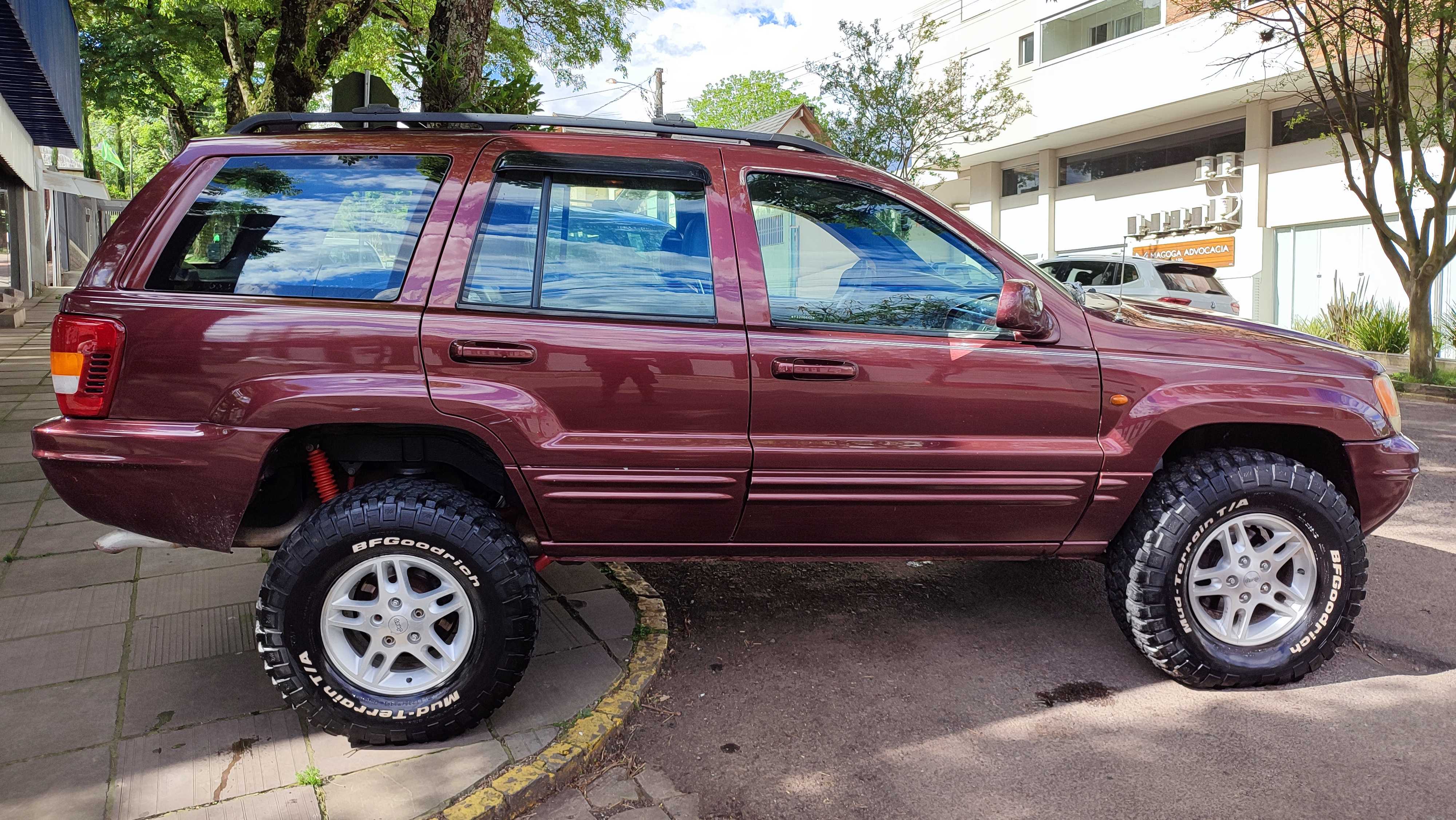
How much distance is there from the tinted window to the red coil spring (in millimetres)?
1596

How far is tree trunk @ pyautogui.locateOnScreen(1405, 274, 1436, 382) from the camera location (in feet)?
43.2

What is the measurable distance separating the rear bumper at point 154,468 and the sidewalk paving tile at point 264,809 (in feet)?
2.74

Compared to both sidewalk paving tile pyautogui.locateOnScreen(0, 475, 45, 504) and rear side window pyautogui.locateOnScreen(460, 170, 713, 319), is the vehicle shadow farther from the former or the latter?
sidewalk paving tile pyautogui.locateOnScreen(0, 475, 45, 504)

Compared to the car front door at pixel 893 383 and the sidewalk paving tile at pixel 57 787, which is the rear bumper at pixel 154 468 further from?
the car front door at pixel 893 383

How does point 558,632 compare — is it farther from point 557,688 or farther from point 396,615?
point 396,615

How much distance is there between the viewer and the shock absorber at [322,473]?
3074 millimetres

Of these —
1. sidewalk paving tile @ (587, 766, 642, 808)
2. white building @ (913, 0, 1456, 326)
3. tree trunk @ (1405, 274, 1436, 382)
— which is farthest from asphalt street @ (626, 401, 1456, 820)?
white building @ (913, 0, 1456, 326)

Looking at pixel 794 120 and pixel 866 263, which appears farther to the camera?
pixel 794 120

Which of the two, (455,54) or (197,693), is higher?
(455,54)

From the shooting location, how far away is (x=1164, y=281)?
11859 mm

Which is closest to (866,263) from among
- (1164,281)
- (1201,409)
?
(1201,409)

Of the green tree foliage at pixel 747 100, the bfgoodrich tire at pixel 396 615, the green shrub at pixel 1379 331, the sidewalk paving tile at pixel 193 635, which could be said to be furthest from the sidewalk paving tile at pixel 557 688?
the green tree foliage at pixel 747 100

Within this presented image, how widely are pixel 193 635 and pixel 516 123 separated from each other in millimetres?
2372

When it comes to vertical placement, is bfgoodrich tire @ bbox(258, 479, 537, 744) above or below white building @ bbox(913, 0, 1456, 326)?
below
